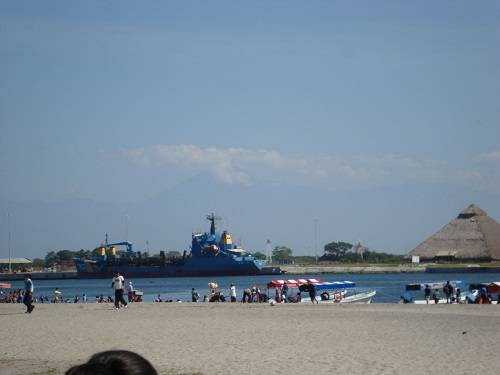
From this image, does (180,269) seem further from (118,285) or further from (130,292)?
(118,285)

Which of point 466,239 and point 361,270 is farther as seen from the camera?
point 466,239

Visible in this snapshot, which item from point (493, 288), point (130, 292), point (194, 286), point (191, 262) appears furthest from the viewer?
point (191, 262)

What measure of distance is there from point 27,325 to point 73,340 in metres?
4.71

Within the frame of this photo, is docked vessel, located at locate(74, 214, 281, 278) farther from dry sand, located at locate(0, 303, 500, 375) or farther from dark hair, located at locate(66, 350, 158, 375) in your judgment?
dark hair, located at locate(66, 350, 158, 375)

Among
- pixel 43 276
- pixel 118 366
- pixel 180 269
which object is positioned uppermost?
pixel 180 269

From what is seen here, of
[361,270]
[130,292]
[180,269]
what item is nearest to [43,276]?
[180,269]

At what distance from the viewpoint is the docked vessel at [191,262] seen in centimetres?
11925

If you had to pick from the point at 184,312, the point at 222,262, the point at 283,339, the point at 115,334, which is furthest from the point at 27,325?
the point at 222,262

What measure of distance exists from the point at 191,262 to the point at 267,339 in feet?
342

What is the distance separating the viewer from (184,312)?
27328mm

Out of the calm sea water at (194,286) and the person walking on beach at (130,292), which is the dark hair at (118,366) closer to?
the person walking on beach at (130,292)

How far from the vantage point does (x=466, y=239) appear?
555 ft

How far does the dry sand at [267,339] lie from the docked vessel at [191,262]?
9101 centimetres

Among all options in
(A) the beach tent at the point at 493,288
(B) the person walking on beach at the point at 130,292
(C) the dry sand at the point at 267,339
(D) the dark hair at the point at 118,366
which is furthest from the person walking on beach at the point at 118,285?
(D) the dark hair at the point at 118,366
